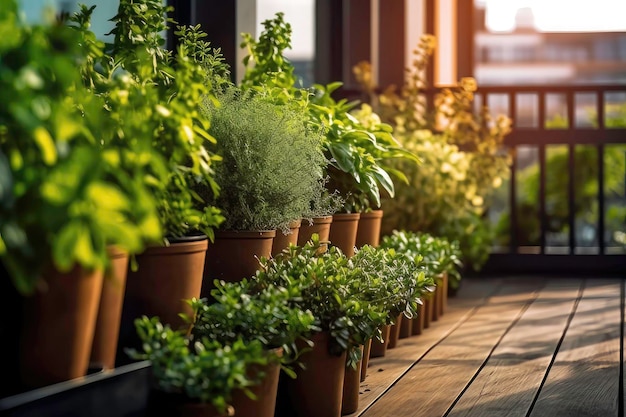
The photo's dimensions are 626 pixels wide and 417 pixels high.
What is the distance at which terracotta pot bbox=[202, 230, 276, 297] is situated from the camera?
88.3 inches

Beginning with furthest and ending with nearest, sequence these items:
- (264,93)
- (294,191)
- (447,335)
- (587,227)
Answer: (587,227) → (447,335) → (264,93) → (294,191)

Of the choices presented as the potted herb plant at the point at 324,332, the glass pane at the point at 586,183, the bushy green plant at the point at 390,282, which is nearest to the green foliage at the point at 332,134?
the bushy green plant at the point at 390,282

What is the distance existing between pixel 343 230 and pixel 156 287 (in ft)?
3.66

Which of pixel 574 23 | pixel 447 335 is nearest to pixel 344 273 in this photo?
pixel 447 335

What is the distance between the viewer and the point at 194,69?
1.78 m

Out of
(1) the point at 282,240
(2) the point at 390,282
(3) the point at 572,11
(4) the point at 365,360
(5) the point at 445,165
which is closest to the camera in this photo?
(2) the point at 390,282

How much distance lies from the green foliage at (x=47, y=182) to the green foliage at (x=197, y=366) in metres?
0.45

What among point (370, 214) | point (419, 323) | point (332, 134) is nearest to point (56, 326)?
point (332, 134)

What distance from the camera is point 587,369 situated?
9.28 feet

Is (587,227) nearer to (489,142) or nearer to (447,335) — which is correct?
(489,142)

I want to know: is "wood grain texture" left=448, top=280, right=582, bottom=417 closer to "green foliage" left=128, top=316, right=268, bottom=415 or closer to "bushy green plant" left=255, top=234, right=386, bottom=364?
"bushy green plant" left=255, top=234, right=386, bottom=364

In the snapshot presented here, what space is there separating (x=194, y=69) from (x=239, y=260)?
2.04 feet

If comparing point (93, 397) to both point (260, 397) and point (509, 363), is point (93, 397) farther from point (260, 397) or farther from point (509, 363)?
point (509, 363)

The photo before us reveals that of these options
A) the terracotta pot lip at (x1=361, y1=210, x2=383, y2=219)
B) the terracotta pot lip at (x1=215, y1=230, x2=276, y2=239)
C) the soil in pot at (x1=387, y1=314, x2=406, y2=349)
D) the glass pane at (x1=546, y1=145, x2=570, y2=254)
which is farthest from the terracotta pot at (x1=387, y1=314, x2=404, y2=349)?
the glass pane at (x1=546, y1=145, x2=570, y2=254)
